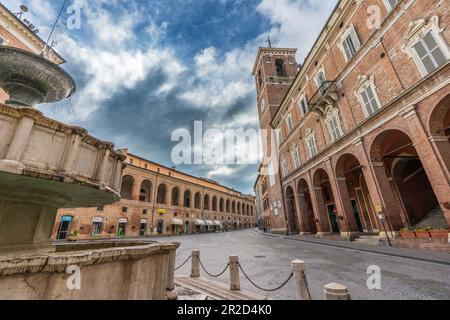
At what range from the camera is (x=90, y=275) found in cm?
234

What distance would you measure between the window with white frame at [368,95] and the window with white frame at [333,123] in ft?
7.63

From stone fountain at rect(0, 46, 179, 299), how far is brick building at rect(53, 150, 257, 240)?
2142cm

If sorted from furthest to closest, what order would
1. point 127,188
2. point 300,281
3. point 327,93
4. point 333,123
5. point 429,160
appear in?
1. point 127,188
2. point 333,123
3. point 327,93
4. point 429,160
5. point 300,281

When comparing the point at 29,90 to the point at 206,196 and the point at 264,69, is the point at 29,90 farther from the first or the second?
the point at 206,196

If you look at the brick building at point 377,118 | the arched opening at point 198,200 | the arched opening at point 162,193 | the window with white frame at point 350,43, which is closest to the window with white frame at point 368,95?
the brick building at point 377,118

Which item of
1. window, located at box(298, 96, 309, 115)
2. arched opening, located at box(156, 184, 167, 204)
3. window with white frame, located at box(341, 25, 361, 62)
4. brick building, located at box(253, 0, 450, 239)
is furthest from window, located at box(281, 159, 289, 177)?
arched opening, located at box(156, 184, 167, 204)

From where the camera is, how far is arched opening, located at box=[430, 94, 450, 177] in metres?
8.33

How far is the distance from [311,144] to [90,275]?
1946 cm

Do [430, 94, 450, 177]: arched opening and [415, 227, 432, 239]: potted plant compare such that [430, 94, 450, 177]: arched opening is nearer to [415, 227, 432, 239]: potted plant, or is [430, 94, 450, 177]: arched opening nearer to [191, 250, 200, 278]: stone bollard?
[415, 227, 432, 239]: potted plant

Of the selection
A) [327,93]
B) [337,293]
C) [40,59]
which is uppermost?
[327,93]

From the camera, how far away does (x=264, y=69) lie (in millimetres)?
31688

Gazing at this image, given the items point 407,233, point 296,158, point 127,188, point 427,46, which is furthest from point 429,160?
point 127,188

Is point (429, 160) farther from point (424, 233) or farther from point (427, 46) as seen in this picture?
point (427, 46)

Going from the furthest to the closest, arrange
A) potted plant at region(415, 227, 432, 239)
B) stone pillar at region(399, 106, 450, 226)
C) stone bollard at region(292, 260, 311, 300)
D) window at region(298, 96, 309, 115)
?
window at region(298, 96, 309, 115)
potted plant at region(415, 227, 432, 239)
stone pillar at region(399, 106, 450, 226)
stone bollard at region(292, 260, 311, 300)
